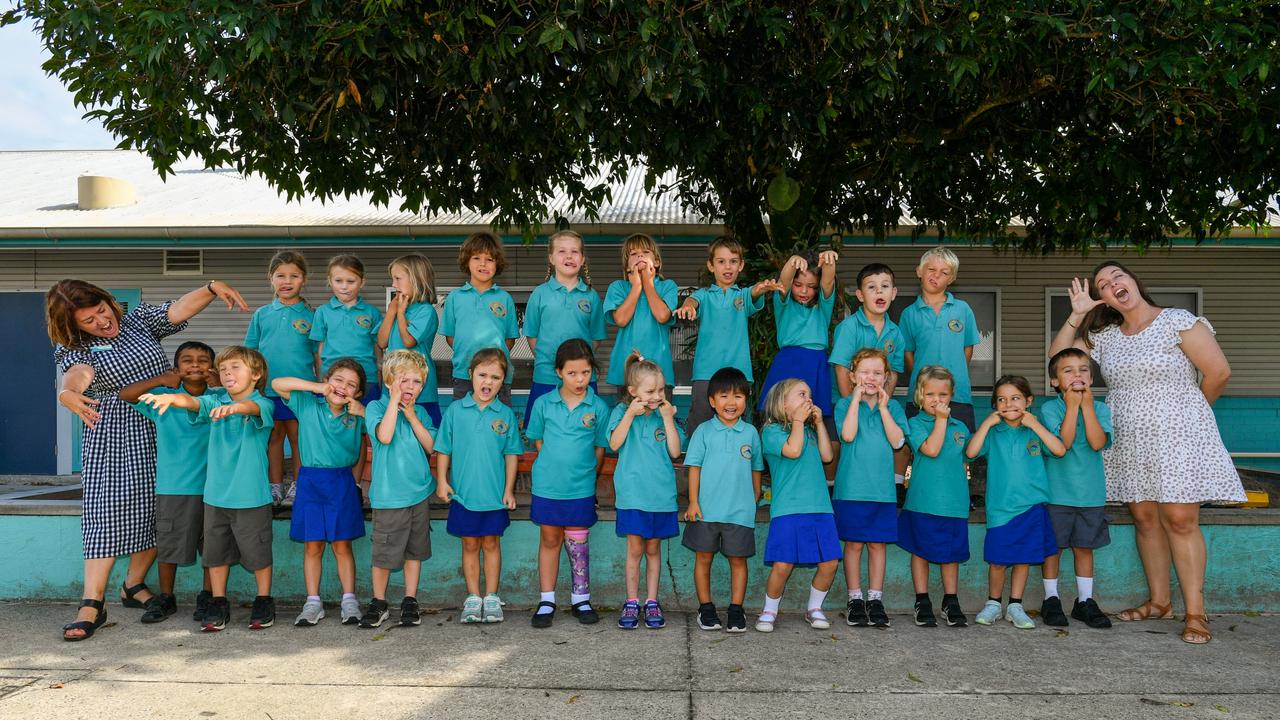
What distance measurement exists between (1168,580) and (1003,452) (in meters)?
1.22

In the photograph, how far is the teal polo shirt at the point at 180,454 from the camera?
16.7 feet

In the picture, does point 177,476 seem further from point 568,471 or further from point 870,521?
point 870,521

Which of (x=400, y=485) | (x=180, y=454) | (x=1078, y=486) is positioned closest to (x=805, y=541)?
(x=1078, y=486)

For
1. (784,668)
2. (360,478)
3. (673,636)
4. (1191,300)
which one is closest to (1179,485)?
(784,668)

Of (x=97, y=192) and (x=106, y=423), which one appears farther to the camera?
(x=97, y=192)

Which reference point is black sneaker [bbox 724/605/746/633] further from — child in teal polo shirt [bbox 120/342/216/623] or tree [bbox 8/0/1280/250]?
child in teal polo shirt [bbox 120/342/216/623]

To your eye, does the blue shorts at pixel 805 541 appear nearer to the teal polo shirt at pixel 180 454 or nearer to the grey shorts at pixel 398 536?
the grey shorts at pixel 398 536

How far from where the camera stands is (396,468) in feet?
16.2

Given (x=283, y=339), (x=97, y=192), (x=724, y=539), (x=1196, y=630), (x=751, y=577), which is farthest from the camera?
(x=97, y=192)

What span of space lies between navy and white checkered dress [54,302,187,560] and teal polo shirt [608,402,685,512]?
2609mm

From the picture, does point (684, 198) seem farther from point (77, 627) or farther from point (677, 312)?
point (77, 627)

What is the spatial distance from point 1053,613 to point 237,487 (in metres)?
4.41

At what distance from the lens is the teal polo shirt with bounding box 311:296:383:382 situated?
5570mm

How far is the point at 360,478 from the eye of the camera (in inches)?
229
